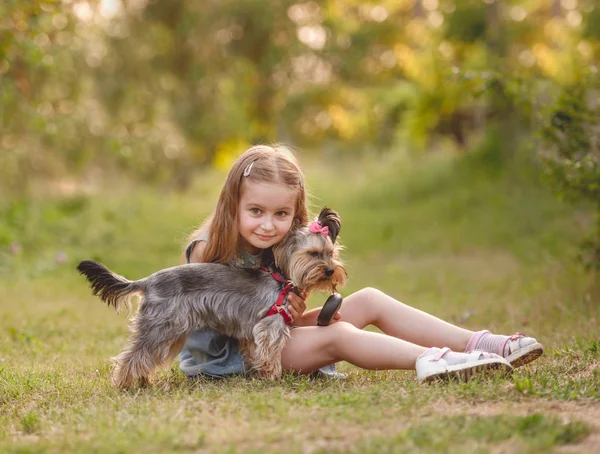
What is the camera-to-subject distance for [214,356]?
4.61 metres

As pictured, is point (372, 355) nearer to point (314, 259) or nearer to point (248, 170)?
point (314, 259)

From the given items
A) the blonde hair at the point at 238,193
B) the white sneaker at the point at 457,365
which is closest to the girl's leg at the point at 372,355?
the white sneaker at the point at 457,365

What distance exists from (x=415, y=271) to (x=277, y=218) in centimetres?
585

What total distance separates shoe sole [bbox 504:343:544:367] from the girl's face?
1.44m

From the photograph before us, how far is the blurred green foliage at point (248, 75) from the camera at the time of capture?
10469mm

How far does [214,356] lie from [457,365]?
1.38 m

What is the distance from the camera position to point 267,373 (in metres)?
4.40

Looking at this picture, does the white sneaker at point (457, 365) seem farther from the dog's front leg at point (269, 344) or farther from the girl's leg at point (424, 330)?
the dog's front leg at point (269, 344)

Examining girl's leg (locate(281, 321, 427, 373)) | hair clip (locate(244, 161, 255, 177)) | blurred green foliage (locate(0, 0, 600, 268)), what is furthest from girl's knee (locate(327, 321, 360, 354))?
blurred green foliage (locate(0, 0, 600, 268))

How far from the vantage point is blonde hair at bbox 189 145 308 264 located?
4.64 metres

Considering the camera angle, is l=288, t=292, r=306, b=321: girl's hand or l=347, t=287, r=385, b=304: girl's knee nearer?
l=288, t=292, r=306, b=321: girl's hand

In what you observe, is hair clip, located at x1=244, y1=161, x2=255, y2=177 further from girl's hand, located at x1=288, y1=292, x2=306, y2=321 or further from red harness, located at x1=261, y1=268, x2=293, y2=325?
girl's hand, located at x1=288, y1=292, x2=306, y2=321

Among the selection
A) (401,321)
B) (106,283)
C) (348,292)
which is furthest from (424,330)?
(348,292)

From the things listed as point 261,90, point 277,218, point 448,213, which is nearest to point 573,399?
point 277,218
